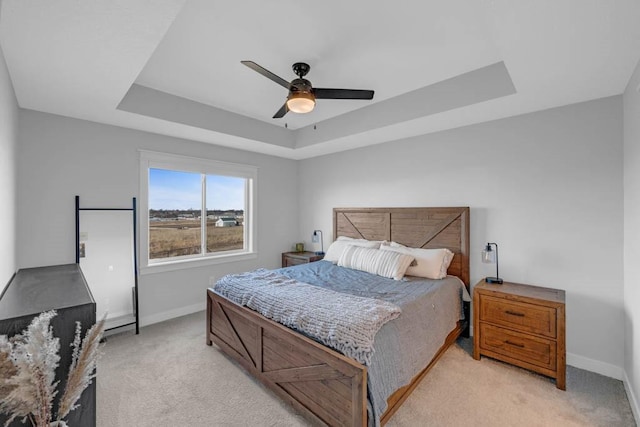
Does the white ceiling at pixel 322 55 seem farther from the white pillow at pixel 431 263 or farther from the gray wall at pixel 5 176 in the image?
the white pillow at pixel 431 263

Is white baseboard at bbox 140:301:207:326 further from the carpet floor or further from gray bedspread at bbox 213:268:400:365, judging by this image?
gray bedspread at bbox 213:268:400:365

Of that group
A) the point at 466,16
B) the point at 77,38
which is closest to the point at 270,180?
the point at 77,38

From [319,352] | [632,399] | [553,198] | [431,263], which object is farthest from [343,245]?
[632,399]

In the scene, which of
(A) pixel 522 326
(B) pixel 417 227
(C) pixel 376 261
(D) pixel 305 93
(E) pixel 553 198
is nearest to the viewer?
(D) pixel 305 93

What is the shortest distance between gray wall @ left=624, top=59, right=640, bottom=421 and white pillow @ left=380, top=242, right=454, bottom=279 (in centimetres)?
139

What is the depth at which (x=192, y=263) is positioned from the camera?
392 cm

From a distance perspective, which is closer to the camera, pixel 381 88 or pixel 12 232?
pixel 12 232

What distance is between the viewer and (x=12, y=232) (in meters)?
2.35

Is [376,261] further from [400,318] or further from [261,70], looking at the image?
[261,70]

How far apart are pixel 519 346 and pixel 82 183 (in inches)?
183

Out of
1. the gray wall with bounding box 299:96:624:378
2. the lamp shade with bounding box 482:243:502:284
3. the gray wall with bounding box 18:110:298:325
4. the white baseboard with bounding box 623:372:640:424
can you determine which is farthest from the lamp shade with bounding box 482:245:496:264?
the gray wall with bounding box 18:110:298:325

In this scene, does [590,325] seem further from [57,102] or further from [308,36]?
[57,102]

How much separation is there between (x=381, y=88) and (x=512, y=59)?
4.13 feet

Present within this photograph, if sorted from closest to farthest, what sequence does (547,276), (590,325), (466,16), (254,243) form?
(466,16), (590,325), (547,276), (254,243)
